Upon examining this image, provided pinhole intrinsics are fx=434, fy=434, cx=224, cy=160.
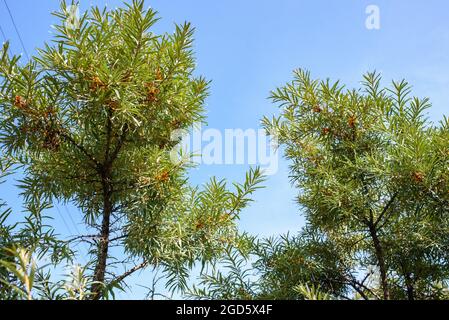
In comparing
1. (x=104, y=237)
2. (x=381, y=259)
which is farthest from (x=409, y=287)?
(x=104, y=237)

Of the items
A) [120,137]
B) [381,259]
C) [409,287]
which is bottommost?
[409,287]

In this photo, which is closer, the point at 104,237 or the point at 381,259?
the point at 104,237

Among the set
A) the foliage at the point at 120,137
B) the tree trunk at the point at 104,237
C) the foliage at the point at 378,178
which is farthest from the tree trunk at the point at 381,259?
the tree trunk at the point at 104,237

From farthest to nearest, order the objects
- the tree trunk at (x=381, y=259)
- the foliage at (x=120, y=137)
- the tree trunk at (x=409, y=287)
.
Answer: the tree trunk at (x=409, y=287)
the tree trunk at (x=381, y=259)
the foliage at (x=120, y=137)

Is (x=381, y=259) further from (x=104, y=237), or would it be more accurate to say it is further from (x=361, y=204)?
(x=104, y=237)

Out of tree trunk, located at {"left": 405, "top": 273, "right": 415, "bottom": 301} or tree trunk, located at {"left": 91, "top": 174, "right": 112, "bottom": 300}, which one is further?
tree trunk, located at {"left": 405, "top": 273, "right": 415, "bottom": 301}

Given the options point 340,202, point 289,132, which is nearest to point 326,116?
point 289,132

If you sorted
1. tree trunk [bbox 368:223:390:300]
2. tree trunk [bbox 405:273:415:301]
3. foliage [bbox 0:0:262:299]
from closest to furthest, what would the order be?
foliage [bbox 0:0:262:299], tree trunk [bbox 368:223:390:300], tree trunk [bbox 405:273:415:301]

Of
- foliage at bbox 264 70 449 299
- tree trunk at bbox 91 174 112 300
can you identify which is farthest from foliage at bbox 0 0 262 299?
foliage at bbox 264 70 449 299

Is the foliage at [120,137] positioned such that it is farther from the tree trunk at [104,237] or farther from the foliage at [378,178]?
the foliage at [378,178]

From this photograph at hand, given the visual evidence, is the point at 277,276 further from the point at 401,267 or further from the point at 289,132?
the point at 289,132

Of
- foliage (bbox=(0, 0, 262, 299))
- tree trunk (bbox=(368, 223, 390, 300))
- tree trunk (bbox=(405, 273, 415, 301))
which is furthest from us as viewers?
tree trunk (bbox=(405, 273, 415, 301))

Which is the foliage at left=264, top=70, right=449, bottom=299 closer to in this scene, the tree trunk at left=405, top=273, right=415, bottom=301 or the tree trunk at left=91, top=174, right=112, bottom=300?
the tree trunk at left=405, top=273, right=415, bottom=301

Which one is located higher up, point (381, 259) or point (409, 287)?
point (381, 259)
